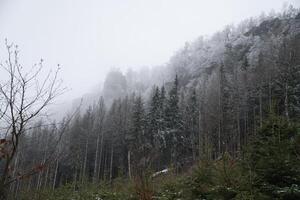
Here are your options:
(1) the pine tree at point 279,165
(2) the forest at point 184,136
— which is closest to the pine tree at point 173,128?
(2) the forest at point 184,136

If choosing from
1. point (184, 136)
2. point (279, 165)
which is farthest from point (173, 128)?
point (279, 165)

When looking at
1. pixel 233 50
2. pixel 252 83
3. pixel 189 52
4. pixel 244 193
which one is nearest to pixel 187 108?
pixel 252 83

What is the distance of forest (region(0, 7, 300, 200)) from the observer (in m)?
4.68

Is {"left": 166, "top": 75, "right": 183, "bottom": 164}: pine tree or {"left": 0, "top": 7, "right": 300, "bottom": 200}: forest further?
{"left": 166, "top": 75, "right": 183, "bottom": 164}: pine tree

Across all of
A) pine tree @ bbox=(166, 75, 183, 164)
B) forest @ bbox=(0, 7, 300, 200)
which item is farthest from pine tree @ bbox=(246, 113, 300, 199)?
pine tree @ bbox=(166, 75, 183, 164)

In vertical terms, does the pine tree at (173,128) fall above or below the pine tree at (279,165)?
above

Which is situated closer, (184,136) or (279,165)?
(279,165)

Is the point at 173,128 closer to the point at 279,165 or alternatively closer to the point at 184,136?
the point at 184,136

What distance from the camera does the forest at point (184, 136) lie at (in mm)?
4676

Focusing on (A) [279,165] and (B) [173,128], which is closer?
(A) [279,165]

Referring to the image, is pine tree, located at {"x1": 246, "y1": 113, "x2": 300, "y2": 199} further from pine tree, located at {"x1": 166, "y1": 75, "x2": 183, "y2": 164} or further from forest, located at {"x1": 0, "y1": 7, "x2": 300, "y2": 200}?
pine tree, located at {"x1": 166, "y1": 75, "x2": 183, "y2": 164}

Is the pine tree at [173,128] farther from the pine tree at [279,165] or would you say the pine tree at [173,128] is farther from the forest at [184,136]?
the pine tree at [279,165]

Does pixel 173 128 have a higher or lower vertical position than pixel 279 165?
higher

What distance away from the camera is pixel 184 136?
40594 millimetres
